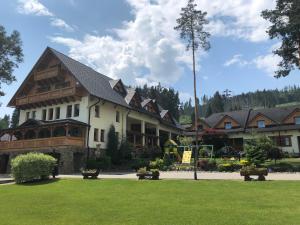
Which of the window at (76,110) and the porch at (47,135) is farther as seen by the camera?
the window at (76,110)

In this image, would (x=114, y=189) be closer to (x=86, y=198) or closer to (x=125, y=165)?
(x=86, y=198)

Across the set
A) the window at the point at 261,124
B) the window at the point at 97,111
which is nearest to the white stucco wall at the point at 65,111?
the window at the point at 97,111

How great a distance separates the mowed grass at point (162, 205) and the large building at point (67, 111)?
1665 centimetres

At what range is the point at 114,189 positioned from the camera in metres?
16.2

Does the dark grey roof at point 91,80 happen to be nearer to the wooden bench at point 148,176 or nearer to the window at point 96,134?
the window at point 96,134

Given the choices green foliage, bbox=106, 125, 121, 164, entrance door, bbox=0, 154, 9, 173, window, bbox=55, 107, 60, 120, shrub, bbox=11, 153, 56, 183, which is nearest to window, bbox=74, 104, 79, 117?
window, bbox=55, 107, 60, 120

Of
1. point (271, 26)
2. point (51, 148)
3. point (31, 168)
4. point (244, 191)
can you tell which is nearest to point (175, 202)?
point (244, 191)

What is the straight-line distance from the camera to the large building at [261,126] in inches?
1757

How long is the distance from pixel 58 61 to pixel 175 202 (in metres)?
29.7

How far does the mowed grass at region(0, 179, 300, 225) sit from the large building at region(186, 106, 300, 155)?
1149 inches

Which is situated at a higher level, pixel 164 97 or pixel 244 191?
pixel 164 97

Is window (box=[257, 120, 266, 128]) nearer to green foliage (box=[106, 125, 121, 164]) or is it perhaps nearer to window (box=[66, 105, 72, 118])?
green foliage (box=[106, 125, 121, 164])

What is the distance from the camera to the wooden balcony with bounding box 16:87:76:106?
35.0 m

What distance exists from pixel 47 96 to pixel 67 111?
3045 mm
